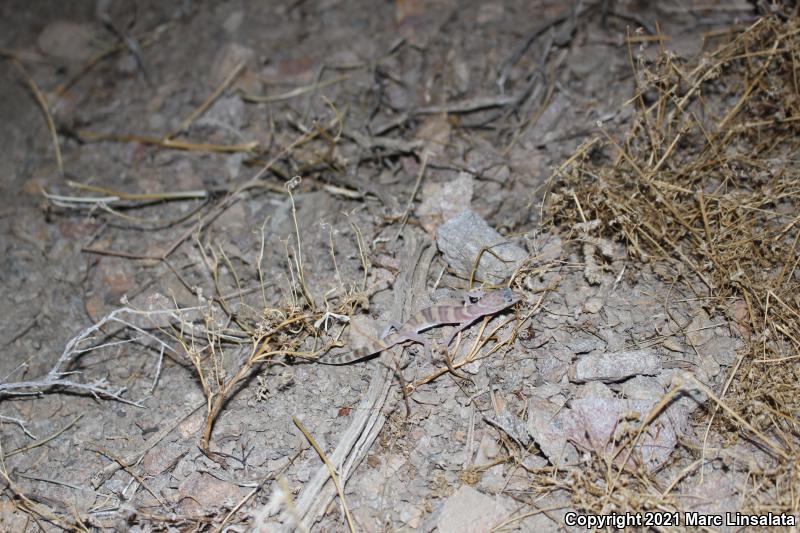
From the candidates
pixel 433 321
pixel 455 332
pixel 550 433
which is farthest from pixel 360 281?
pixel 550 433

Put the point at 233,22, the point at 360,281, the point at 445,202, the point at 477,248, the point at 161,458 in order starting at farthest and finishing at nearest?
the point at 233,22, the point at 445,202, the point at 360,281, the point at 477,248, the point at 161,458

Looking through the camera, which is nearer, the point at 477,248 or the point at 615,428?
the point at 615,428

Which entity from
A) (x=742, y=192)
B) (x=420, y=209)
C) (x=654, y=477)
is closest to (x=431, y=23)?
(x=420, y=209)

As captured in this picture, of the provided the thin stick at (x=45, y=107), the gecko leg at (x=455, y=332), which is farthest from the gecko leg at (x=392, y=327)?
the thin stick at (x=45, y=107)

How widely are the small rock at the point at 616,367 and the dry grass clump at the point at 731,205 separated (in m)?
0.35

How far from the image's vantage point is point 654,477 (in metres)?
3.15

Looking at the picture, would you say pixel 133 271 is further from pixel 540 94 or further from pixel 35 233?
pixel 540 94

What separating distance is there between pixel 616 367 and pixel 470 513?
1055 millimetres

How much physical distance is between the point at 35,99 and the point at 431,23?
3.38 meters

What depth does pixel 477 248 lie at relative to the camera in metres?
3.92

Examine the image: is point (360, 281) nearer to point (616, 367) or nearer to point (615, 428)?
point (616, 367)

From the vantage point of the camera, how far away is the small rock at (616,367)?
11.2 ft

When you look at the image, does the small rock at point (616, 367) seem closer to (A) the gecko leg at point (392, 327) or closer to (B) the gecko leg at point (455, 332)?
(B) the gecko leg at point (455, 332)

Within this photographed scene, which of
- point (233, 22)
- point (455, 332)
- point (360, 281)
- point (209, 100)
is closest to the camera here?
point (455, 332)
